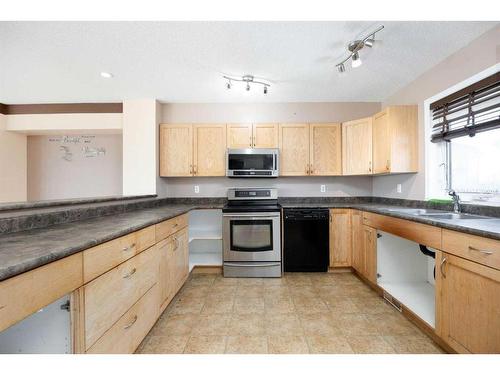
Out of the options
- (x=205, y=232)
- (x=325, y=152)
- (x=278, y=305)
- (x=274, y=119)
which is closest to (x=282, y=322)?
(x=278, y=305)

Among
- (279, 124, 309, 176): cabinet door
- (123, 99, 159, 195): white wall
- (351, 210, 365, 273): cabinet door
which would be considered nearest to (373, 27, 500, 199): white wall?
(351, 210, 365, 273): cabinet door

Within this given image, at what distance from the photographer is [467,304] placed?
1.30 m

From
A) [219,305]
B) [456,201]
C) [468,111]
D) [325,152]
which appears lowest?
[219,305]

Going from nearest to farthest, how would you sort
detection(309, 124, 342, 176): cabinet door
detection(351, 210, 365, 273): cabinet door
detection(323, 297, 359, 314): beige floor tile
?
1. detection(323, 297, 359, 314): beige floor tile
2. detection(351, 210, 365, 273): cabinet door
3. detection(309, 124, 342, 176): cabinet door

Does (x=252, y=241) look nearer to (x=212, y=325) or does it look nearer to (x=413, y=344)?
(x=212, y=325)

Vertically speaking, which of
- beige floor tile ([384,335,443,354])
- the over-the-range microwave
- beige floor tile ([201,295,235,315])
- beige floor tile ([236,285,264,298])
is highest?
the over-the-range microwave

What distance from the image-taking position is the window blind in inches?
70.4

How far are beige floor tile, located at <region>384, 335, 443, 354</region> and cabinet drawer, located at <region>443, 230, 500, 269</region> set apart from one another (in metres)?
0.74

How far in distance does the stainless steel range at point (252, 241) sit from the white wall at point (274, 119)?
0.73m

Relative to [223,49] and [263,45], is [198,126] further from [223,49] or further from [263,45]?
[263,45]

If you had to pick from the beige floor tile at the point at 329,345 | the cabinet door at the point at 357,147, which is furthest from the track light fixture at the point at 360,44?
the beige floor tile at the point at 329,345

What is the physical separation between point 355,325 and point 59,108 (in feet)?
15.7

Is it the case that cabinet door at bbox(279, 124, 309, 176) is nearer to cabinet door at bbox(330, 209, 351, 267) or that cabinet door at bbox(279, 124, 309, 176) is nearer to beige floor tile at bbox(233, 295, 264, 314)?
cabinet door at bbox(330, 209, 351, 267)

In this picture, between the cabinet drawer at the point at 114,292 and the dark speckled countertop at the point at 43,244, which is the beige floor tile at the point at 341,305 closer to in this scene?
the cabinet drawer at the point at 114,292
